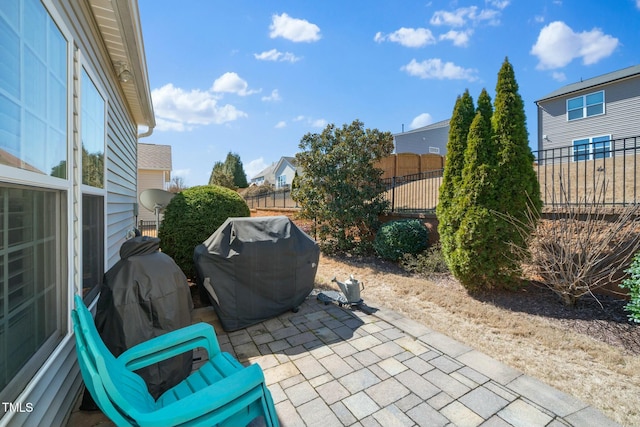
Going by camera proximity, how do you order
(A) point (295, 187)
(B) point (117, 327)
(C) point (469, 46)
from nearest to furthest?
1. (B) point (117, 327)
2. (C) point (469, 46)
3. (A) point (295, 187)

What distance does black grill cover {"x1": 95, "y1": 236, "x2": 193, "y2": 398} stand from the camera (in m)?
2.13

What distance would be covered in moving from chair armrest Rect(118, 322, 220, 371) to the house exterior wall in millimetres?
17000

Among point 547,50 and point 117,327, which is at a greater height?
point 547,50

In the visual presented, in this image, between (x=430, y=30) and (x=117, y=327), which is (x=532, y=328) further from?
(x=430, y=30)

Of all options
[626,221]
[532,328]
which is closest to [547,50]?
[626,221]

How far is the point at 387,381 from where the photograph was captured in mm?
2537

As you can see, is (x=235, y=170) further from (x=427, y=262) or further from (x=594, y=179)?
(x=594, y=179)

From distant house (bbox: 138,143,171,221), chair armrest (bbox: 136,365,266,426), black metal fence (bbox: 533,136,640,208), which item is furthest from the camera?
distant house (bbox: 138,143,171,221)

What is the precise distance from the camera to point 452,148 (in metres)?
5.48

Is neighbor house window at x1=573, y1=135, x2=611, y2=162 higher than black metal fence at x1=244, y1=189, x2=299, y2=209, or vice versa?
neighbor house window at x1=573, y1=135, x2=611, y2=162

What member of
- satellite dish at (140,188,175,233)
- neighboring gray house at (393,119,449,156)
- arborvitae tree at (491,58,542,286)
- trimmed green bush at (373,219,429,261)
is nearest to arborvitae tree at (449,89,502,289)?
arborvitae tree at (491,58,542,286)

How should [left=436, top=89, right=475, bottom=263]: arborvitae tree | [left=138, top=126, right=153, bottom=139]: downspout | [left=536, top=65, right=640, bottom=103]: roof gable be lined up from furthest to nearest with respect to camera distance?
[left=536, top=65, right=640, bottom=103]: roof gable
[left=138, top=126, right=153, bottom=139]: downspout
[left=436, top=89, right=475, bottom=263]: arborvitae tree

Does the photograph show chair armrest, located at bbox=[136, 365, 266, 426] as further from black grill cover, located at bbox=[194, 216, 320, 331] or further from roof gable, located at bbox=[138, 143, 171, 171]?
roof gable, located at bbox=[138, 143, 171, 171]

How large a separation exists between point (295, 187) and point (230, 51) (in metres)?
4.27
